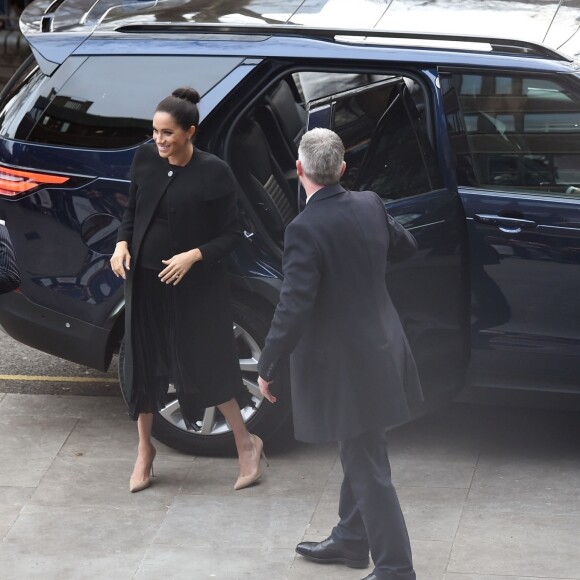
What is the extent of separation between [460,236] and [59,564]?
6.89 ft

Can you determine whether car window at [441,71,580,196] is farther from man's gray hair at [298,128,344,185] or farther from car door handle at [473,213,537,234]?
man's gray hair at [298,128,344,185]

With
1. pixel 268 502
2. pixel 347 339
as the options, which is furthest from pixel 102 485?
pixel 347 339

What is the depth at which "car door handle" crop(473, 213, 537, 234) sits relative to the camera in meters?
5.70

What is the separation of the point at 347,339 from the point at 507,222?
128 centimetres

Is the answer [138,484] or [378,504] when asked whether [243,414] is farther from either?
[378,504]

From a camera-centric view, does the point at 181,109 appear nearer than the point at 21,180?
Yes

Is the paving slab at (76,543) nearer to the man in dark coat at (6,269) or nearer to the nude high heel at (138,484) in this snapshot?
the nude high heel at (138,484)

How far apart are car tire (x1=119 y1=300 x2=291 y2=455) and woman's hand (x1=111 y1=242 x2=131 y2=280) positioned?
0.55 meters

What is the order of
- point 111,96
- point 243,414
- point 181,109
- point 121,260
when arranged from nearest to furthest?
point 181,109 < point 121,260 < point 111,96 < point 243,414

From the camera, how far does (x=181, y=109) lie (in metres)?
5.54

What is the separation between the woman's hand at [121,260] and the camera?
5691 mm

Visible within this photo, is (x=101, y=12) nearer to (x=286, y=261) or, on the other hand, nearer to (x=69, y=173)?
(x=69, y=173)

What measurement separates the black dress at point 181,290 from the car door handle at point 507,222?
1.03m

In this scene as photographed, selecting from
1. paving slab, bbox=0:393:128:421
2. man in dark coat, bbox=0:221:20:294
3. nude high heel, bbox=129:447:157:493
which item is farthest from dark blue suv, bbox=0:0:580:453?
man in dark coat, bbox=0:221:20:294
